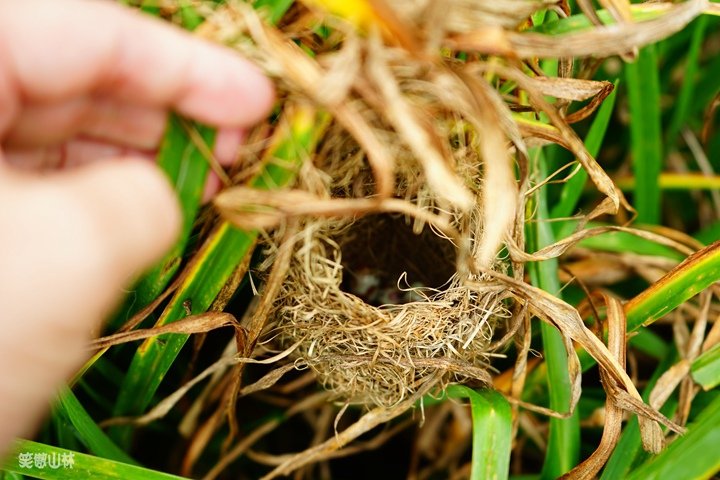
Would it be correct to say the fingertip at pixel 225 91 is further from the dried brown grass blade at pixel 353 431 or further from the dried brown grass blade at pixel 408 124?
the dried brown grass blade at pixel 353 431

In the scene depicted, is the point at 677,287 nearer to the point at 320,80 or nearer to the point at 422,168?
the point at 422,168

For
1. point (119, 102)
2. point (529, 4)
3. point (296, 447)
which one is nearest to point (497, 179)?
point (529, 4)

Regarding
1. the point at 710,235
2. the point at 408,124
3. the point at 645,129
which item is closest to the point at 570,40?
the point at 408,124

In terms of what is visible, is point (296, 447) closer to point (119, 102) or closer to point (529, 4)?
point (119, 102)

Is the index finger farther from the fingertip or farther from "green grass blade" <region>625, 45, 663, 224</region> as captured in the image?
"green grass blade" <region>625, 45, 663, 224</region>

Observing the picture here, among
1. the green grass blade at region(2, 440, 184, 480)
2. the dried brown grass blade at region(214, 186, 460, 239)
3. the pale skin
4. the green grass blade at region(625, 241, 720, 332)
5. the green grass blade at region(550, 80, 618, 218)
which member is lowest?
the green grass blade at region(2, 440, 184, 480)

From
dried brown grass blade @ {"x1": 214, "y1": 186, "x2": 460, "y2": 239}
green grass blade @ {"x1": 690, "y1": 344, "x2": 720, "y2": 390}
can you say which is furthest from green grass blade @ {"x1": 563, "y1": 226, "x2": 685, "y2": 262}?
dried brown grass blade @ {"x1": 214, "y1": 186, "x2": 460, "y2": 239}

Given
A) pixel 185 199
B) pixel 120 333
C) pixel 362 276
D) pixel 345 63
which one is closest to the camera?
pixel 345 63
